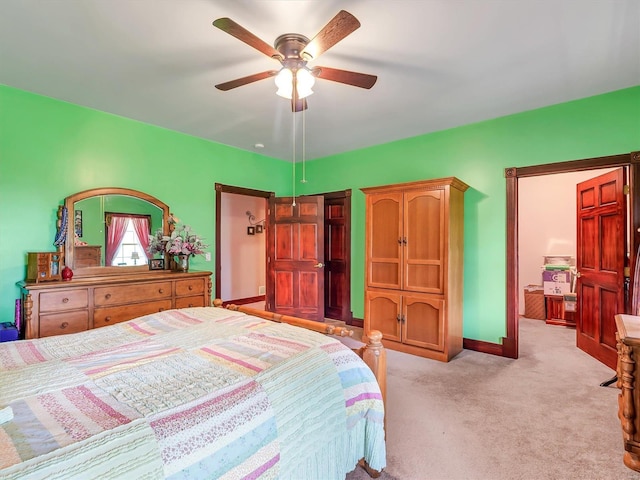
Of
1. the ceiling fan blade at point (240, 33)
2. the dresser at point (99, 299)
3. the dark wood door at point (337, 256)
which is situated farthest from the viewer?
the dark wood door at point (337, 256)

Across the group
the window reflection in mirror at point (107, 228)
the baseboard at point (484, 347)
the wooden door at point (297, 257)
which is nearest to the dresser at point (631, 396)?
the baseboard at point (484, 347)

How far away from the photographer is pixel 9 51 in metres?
2.17

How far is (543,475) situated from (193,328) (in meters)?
2.11

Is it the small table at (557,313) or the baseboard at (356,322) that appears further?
the small table at (557,313)

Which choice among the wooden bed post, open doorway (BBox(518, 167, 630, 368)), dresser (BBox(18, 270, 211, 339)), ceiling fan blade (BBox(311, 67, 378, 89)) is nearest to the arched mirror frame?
dresser (BBox(18, 270, 211, 339))

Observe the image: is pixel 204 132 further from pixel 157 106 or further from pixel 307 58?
pixel 307 58

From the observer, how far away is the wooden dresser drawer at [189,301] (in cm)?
329

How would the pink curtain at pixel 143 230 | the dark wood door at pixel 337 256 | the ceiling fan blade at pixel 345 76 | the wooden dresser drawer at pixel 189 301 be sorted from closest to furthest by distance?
the ceiling fan blade at pixel 345 76 < the wooden dresser drawer at pixel 189 301 < the pink curtain at pixel 143 230 < the dark wood door at pixel 337 256

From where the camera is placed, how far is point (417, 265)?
3424 millimetres

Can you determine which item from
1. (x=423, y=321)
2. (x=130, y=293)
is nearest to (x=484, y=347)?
(x=423, y=321)

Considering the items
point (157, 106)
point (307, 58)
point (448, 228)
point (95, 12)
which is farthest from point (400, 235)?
point (95, 12)

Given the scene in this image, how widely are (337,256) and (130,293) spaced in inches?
117

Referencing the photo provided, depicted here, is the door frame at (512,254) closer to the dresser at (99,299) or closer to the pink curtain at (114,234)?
the dresser at (99,299)

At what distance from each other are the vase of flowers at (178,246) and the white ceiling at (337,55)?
1308 mm
